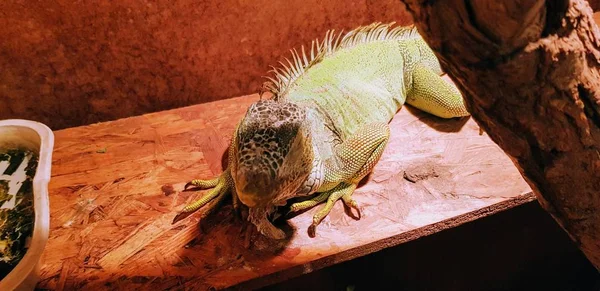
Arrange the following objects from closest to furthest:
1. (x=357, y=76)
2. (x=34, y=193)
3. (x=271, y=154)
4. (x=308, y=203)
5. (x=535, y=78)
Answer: (x=535, y=78)
(x=271, y=154)
(x=34, y=193)
(x=308, y=203)
(x=357, y=76)

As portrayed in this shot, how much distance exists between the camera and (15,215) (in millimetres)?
2023

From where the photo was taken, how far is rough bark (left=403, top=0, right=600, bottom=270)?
3.45ft

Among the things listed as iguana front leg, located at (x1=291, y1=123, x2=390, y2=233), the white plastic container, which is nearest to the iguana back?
iguana front leg, located at (x1=291, y1=123, x2=390, y2=233)

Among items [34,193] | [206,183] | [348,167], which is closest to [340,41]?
[348,167]

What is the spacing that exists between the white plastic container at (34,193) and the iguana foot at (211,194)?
22.0 inches

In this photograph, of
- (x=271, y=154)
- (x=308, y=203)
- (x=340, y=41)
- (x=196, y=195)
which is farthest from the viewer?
(x=340, y=41)

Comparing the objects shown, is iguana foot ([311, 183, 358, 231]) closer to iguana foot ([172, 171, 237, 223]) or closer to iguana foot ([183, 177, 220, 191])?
iguana foot ([172, 171, 237, 223])

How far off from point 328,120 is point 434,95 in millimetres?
758

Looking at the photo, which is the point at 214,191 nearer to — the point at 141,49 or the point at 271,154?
the point at 271,154

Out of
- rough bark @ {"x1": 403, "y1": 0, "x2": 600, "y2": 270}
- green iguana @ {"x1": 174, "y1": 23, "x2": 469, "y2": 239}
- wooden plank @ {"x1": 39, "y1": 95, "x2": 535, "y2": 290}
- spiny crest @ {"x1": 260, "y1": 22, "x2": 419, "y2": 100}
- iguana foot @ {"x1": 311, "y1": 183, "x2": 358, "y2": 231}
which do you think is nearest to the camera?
rough bark @ {"x1": 403, "y1": 0, "x2": 600, "y2": 270}

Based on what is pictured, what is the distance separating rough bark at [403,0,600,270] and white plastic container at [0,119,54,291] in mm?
1496

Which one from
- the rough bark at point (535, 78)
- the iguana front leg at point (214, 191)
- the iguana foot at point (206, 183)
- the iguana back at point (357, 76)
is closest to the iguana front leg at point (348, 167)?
the iguana back at point (357, 76)

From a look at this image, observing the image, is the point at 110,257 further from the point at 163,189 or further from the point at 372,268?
the point at 372,268

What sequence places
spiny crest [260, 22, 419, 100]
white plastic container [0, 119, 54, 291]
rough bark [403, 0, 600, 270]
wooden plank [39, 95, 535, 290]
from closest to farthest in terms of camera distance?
rough bark [403, 0, 600, 270] → white plastic container [0, 119, 54, 291] → wooden plank [39, 95, 535, 290] → spiny crest [260, 22, 419, 100]
